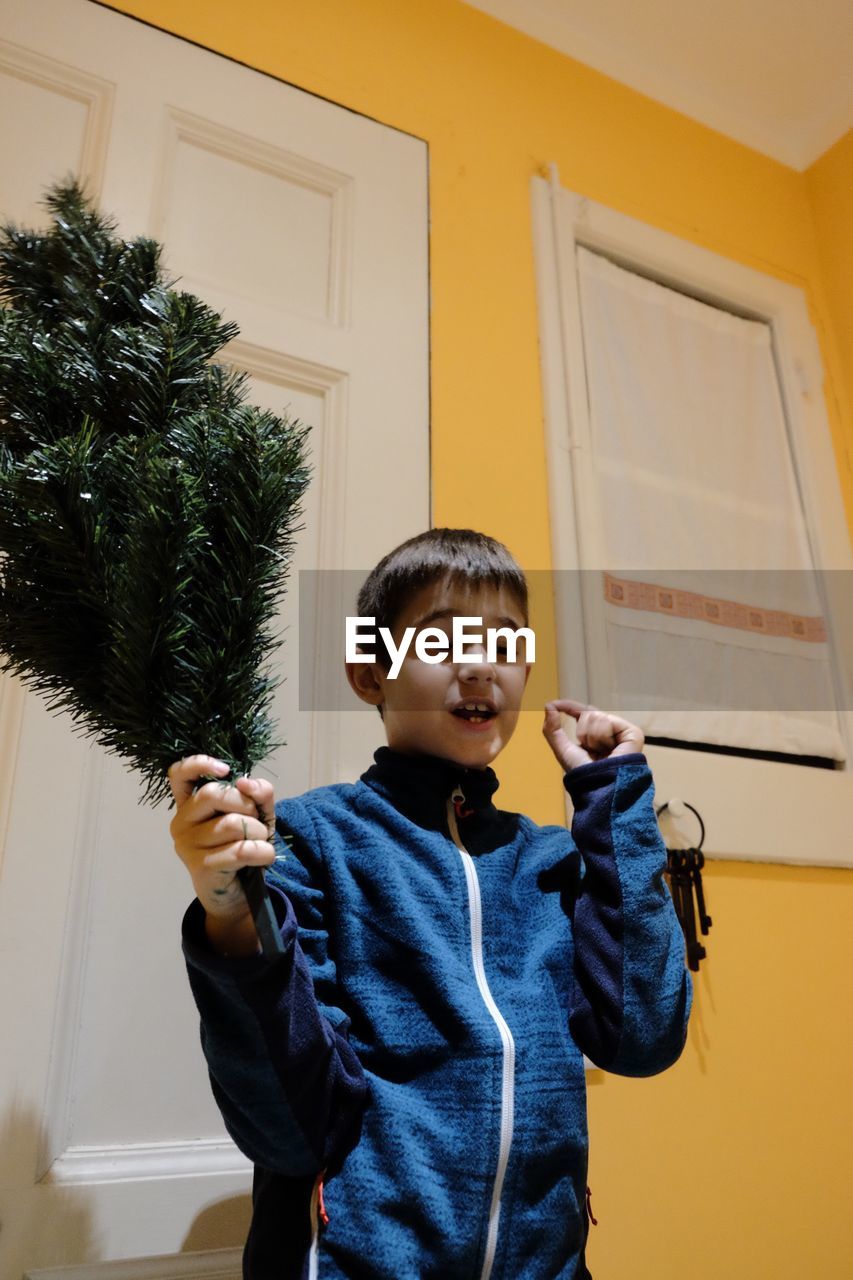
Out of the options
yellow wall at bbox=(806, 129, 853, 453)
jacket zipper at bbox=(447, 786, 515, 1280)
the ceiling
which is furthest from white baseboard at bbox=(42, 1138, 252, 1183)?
the ceiling

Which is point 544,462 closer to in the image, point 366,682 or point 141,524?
point 366,682

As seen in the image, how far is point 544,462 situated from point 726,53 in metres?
1.04

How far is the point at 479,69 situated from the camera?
162cm

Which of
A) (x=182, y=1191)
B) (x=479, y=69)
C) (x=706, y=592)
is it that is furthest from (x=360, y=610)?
(x=479, y=69)

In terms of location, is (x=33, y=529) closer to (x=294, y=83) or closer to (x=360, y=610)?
(x=360, y=610)

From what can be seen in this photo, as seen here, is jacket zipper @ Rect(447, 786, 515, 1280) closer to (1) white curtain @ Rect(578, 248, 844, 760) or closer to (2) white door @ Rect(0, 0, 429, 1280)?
(2) white door @ Rect(0, 0, 429, 1280)

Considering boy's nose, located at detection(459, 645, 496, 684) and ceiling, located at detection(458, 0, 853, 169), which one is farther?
ceiling, located at detection(458, 0, 853, 169)

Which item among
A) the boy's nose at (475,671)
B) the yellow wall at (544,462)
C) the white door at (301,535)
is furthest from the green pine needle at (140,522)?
the yellow wall at (544,462)

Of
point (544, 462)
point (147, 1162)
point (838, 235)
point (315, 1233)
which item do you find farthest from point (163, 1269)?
point (838, 235)

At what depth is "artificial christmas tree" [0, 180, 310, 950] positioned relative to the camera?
1.54ft

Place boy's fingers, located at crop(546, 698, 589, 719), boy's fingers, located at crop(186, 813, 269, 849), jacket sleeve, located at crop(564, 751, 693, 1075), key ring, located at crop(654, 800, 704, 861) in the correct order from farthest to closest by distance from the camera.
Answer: key ring, located at crop(654, 800, 704, 861), boy's fingers, located at crop(546, 698, 589, 719), jacket sleeve, located at crop(564, 751, 693, 1075), boy's fingers, located at crop(186, 813, 269, 849)

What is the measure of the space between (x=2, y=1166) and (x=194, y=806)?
572 mm

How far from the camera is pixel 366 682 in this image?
833 mm

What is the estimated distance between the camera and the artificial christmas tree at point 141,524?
47 centimetres
